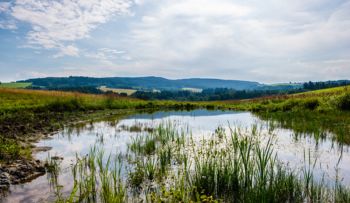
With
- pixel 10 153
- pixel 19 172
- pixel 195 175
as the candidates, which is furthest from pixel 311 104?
pixel 19 172

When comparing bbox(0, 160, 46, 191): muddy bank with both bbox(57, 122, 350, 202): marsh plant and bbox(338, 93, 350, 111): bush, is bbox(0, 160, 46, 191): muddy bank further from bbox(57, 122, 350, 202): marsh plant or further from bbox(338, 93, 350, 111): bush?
bbox(338, 93, 350, 111): bush

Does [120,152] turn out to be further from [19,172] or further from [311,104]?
[311,104]

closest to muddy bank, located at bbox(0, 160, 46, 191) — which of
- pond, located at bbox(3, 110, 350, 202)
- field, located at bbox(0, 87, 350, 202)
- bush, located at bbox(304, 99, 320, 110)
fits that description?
pond, located at bbox(3, 110, 350, 202)

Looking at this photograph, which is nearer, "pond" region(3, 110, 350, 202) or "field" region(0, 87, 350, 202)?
"field" region(0, 87, 350, 202)

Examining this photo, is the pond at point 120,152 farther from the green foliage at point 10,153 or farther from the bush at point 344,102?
the bush at point 344,102

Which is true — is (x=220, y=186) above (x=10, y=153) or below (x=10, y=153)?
below

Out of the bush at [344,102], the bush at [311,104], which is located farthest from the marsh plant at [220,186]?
the bush at [311,104]

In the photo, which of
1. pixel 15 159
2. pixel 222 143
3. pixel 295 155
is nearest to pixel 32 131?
pixel 15 159

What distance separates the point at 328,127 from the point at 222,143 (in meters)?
9.17

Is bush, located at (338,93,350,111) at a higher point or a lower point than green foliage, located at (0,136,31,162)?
higher

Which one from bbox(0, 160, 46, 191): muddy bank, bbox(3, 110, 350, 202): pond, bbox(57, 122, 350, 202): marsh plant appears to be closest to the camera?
bbox(57, 122, 350, 202): marsh plant

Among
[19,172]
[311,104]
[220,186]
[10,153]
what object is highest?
[311,104]

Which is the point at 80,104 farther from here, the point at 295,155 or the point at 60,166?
the point at 295,155

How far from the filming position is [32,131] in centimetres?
1848
